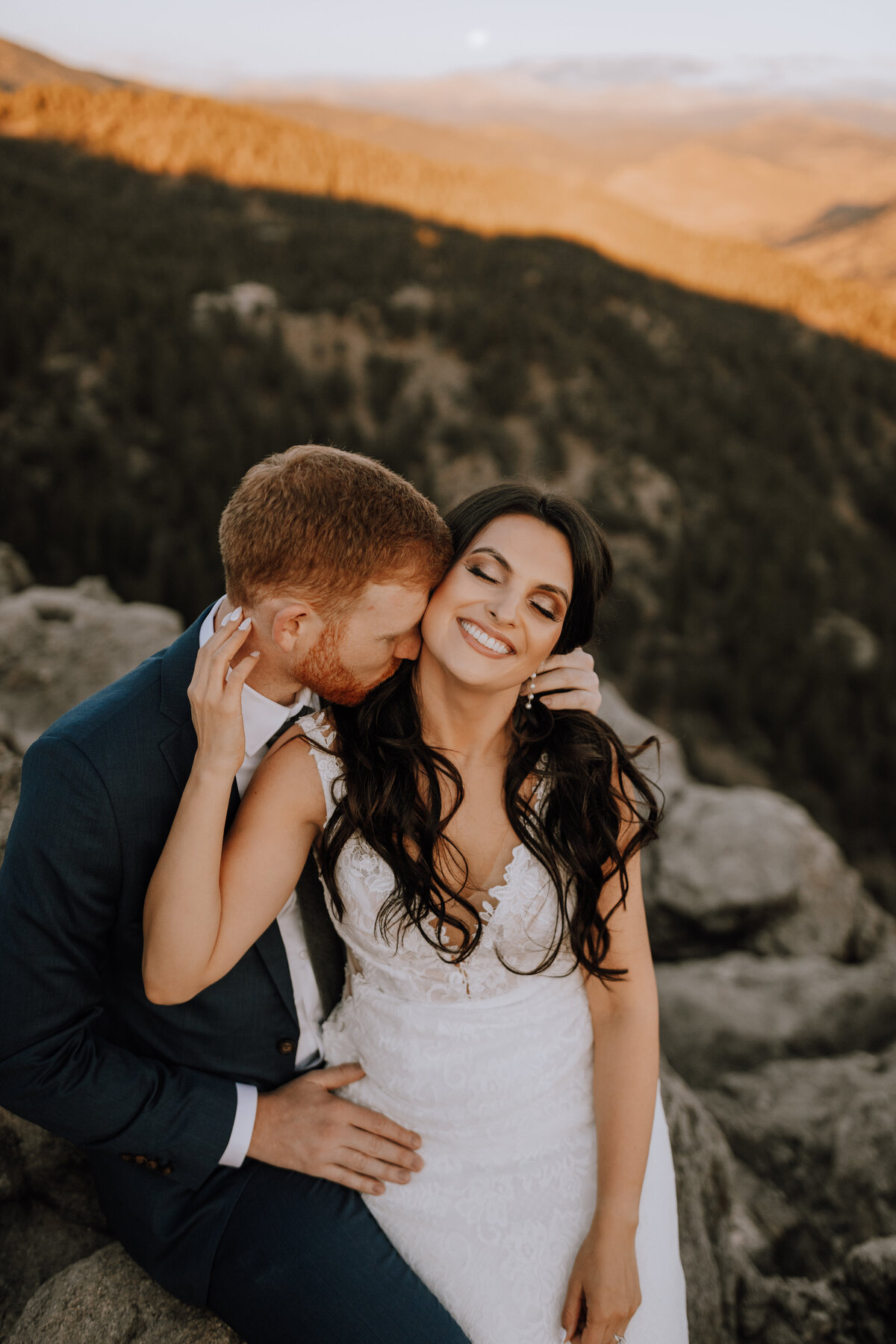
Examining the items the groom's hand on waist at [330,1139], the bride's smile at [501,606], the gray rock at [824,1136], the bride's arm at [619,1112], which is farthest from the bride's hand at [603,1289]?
the gray rock at [824,1136]

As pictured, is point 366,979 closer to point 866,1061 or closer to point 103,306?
point 866,1061

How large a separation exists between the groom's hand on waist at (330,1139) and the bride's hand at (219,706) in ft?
2.81

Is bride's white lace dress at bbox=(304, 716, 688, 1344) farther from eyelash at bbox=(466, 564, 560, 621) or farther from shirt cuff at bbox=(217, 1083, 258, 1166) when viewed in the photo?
eyelash at bbox=(466, 564, 560, 621)

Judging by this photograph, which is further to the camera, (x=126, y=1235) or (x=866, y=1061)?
(x=866, y=1061)

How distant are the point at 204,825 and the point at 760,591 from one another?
9582 millimetres

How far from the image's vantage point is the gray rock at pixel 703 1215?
212cm

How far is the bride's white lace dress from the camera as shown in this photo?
1.66 metres

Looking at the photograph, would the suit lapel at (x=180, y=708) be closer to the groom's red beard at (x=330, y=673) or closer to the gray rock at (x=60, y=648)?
the groom's red beard at (x=330, y=673)

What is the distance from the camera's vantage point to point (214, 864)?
144cm

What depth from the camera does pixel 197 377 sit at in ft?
→ 34.9

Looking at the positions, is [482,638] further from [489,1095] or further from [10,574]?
[10,574]

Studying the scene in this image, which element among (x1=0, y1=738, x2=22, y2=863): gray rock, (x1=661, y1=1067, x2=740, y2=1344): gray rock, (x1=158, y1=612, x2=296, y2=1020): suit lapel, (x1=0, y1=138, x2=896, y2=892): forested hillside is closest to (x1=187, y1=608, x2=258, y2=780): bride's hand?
(x1=158, y1=612, x2=296, y2=1020): suit lapel

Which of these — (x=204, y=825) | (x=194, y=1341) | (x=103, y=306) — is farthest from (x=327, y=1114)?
(x=103, y=306)

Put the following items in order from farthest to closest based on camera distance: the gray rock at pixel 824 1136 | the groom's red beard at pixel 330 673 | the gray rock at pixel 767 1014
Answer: the gray rock at pixel 767 1014, the gray rock at pixel 824 1136, the groom's red beard at pixel 330 673
